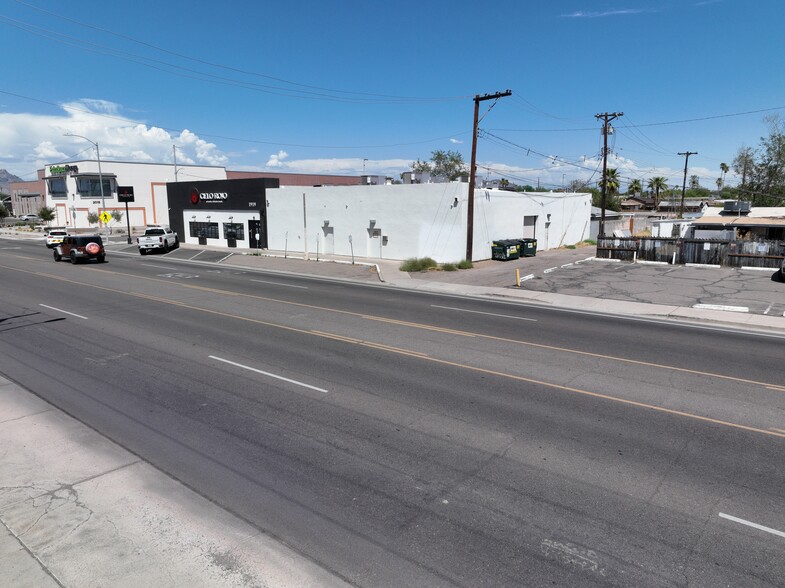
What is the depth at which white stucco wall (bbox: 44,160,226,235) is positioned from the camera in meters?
84.3

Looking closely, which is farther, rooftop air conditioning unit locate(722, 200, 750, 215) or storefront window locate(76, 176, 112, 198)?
storefront window locate(76, 176, 112, 198)

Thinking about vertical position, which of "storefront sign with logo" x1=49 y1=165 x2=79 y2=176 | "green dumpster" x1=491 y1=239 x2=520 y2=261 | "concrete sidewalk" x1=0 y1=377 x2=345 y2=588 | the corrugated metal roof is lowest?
"concrete sidewalk" x1=0 y1=377 x2=345 y2=588

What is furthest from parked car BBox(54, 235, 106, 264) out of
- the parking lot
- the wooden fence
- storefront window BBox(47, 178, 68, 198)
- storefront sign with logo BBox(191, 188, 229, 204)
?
storefront window BBox(47, 178, 68, 198)

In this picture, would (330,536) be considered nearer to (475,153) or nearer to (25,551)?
(25,551)

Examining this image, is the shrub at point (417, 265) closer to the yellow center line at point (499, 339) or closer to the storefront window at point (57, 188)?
the yellow center line at point (499, 339)

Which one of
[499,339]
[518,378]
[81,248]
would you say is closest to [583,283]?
[499,339]

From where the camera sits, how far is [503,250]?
109ft

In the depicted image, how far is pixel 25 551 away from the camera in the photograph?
15.9 ft

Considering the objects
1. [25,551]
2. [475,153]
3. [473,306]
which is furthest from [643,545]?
[475,153]

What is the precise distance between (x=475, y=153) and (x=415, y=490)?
26.5 meters

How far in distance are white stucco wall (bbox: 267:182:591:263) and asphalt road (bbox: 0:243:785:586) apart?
17.0 meters

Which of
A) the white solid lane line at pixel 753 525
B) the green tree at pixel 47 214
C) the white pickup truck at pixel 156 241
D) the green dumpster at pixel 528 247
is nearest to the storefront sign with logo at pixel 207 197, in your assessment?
the white pickup truck at pixel 156 241

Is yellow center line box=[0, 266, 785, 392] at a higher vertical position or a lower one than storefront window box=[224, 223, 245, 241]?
lower

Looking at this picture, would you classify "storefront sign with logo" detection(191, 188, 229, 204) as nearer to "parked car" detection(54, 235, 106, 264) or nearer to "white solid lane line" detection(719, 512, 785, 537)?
"parked car" detection(54, 235, 106, 264)
